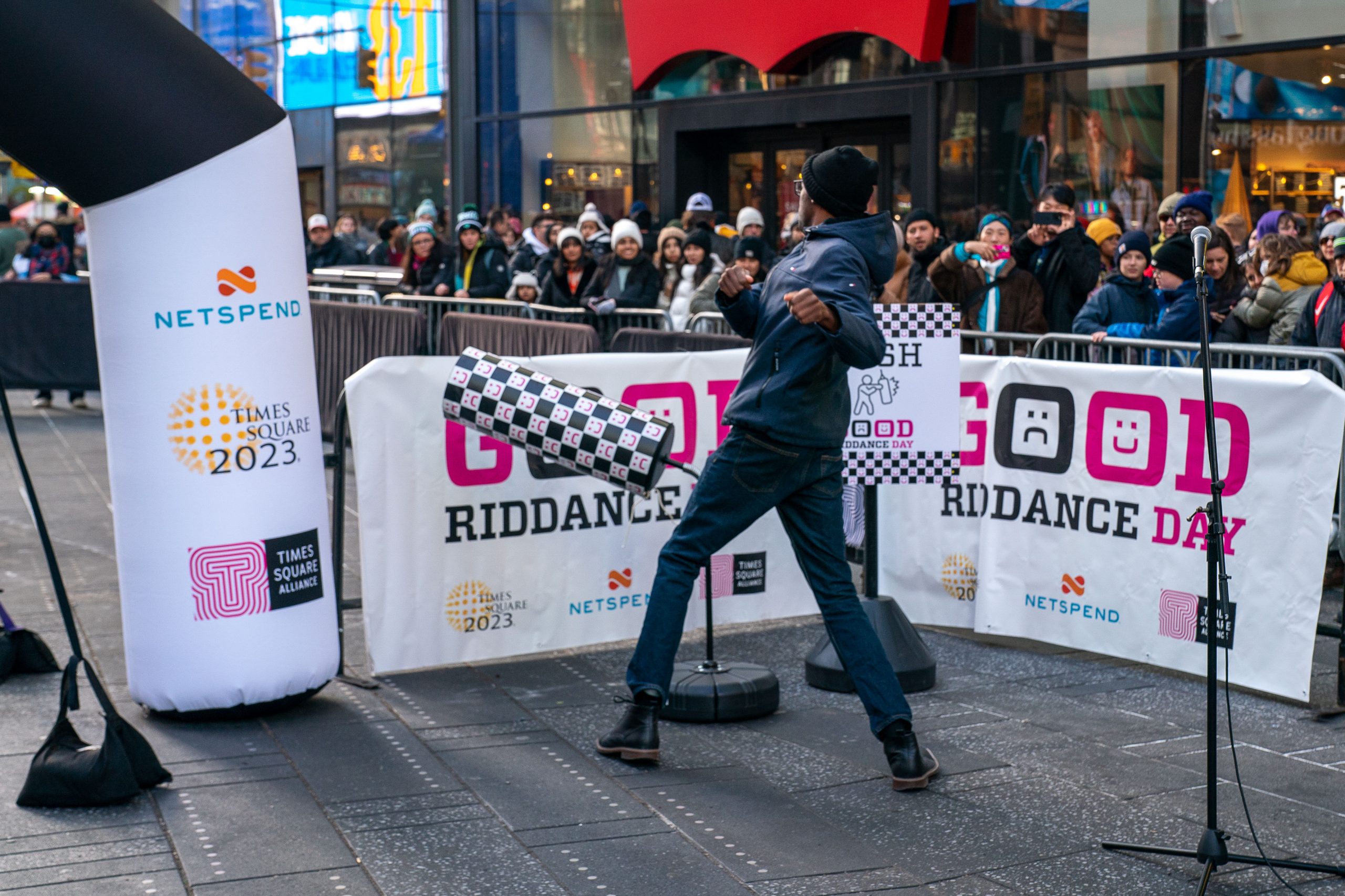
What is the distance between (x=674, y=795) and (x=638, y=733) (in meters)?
0.34

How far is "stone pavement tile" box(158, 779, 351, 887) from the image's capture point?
454cm

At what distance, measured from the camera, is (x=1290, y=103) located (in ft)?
40.5

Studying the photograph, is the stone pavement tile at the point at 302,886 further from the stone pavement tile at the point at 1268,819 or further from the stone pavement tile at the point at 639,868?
the stone pavement tile at the point at 1268,819

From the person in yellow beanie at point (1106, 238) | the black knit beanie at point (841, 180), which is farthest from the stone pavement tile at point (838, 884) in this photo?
the person in yellow beanie at point (1106, 238)

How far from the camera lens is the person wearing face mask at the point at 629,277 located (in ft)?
40.2

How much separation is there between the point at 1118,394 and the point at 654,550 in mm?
2194

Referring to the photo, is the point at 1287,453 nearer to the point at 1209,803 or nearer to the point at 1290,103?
the point at 1209,803

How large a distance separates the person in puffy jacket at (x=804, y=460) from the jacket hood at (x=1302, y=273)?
4.24 metres

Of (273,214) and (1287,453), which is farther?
(1287,453)

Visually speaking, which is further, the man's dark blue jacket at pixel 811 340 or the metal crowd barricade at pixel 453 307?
the metal crowd barricade at pixel 453 307

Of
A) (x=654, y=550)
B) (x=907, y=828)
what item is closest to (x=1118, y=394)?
(x=654, y=550)

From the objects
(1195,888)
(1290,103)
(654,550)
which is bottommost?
(1195,888)

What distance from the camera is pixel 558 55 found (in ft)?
66.7

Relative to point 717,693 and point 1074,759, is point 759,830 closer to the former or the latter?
point 717,693
